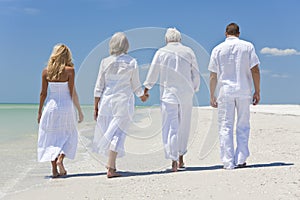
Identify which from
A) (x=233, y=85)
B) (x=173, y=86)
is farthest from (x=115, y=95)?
(x=233, y=85)

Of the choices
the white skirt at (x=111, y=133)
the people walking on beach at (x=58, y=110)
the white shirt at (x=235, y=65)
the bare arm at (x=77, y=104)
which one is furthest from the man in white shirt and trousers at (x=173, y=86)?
the people walking on beach at (x=58, y=110)

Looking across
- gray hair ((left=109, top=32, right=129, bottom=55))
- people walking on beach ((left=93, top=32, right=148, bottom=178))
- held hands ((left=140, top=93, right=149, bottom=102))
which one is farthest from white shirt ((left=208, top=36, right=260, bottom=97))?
gray hair ((left=109, top=32, right=129, bottom=55))

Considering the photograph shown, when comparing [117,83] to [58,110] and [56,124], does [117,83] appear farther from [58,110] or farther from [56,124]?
[56,124]

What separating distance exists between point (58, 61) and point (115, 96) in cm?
97

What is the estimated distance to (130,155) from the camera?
897 centimetres

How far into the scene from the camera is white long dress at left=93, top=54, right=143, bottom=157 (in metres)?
5.86

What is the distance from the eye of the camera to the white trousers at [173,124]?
20.3ft

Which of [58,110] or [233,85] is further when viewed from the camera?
[58,110]

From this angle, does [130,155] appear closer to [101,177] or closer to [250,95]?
[101,177]

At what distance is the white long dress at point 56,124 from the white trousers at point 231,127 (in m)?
2.17

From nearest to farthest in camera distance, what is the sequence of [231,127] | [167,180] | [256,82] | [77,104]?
[167,180] < [256,82] < [231,127] < [77,104]

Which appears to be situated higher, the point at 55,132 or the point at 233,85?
the point at 233,85

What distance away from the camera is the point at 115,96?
588 cm

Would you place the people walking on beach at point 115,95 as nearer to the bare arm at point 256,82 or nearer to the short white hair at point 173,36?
the short white hair at point 173,36
